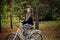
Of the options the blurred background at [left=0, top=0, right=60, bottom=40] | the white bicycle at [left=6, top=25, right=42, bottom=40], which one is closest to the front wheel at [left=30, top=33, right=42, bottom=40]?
the white bicycle at [left=6, top=25, right=42, bottom=40]

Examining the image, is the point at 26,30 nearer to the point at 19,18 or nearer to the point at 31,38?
the point at 31,38

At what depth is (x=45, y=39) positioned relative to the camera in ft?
41.1

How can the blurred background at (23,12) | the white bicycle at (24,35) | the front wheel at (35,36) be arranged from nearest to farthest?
the white bicycle at (24,35)
the front wheel at (35,36)
the blurred background at (23,12)

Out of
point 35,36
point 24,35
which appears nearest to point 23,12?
point 35,36

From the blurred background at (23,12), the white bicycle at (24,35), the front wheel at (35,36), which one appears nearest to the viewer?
the white bicycle at (24,35)

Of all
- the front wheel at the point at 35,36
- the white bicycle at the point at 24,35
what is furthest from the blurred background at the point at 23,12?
the white bicycle at the point at 24,35

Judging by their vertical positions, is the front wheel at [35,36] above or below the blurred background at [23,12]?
above

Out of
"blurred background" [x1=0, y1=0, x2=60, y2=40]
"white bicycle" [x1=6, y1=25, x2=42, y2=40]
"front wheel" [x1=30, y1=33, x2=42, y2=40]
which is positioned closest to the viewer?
"white bicycle" [x1=6, y1=25, x2=42, y2=40]

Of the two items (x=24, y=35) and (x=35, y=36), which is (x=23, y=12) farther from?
(x=24, y=35)

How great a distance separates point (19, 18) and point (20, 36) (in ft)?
37.7

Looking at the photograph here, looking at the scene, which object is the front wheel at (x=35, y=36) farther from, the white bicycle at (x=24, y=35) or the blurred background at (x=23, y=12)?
the blurred background at (x=23, y=12)

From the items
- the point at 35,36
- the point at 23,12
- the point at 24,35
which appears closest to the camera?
the point at 24,35

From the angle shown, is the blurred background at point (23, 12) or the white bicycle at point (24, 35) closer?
the white bicycle at point (24, 35)

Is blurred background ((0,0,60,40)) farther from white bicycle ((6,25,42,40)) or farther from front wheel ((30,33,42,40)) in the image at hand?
white bicycle ((6,25,42,40))
